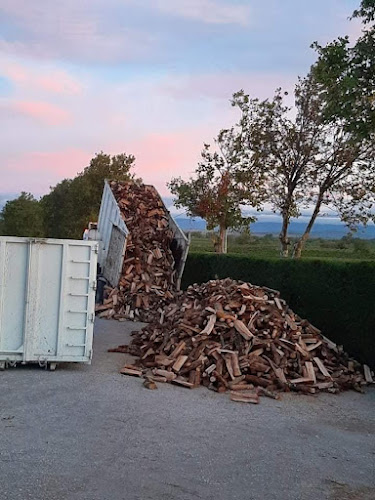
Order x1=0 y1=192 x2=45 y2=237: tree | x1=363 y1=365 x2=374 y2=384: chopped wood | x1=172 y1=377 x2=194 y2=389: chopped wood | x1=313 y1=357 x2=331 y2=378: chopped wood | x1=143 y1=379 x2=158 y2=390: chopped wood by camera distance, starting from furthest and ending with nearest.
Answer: x1=0 y1=192 x2=45 y2=237: tree, x1=363 y1=365 x2=374 y2=384: chopped wood, x1=313 y1=357 x2=331 y2=378: chopped wood, x1=172 y1=377 x2=194 y2=389: chopped wood, x1=143 y1=379 x2=158 y2=390: chopped wood

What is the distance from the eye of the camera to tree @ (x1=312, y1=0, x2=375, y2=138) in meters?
12.7

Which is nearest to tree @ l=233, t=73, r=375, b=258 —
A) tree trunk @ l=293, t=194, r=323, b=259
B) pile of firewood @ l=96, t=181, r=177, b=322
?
tree trunk @ l=293, t=194, r=323, b=259

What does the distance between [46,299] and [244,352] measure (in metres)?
3.42

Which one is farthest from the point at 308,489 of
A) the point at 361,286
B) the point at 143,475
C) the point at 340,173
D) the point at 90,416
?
the point at 340,173

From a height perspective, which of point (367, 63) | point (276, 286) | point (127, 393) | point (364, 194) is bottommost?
point (127, 393)

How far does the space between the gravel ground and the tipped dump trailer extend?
6.48m

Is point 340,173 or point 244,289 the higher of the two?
point 340,173

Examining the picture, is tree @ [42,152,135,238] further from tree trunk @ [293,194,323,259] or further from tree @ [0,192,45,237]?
tree trunk @ [293,194,323,259]

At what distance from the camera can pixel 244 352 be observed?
10.7m

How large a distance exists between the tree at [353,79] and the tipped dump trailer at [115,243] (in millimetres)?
5619

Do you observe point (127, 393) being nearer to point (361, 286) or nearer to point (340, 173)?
point (361, 286)

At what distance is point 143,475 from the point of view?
5.96 meters

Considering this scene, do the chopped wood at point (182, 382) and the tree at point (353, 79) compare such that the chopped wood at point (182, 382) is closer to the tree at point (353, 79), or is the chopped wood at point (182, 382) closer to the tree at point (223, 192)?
the tree at point (353, 79)

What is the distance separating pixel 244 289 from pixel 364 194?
54.9ft
